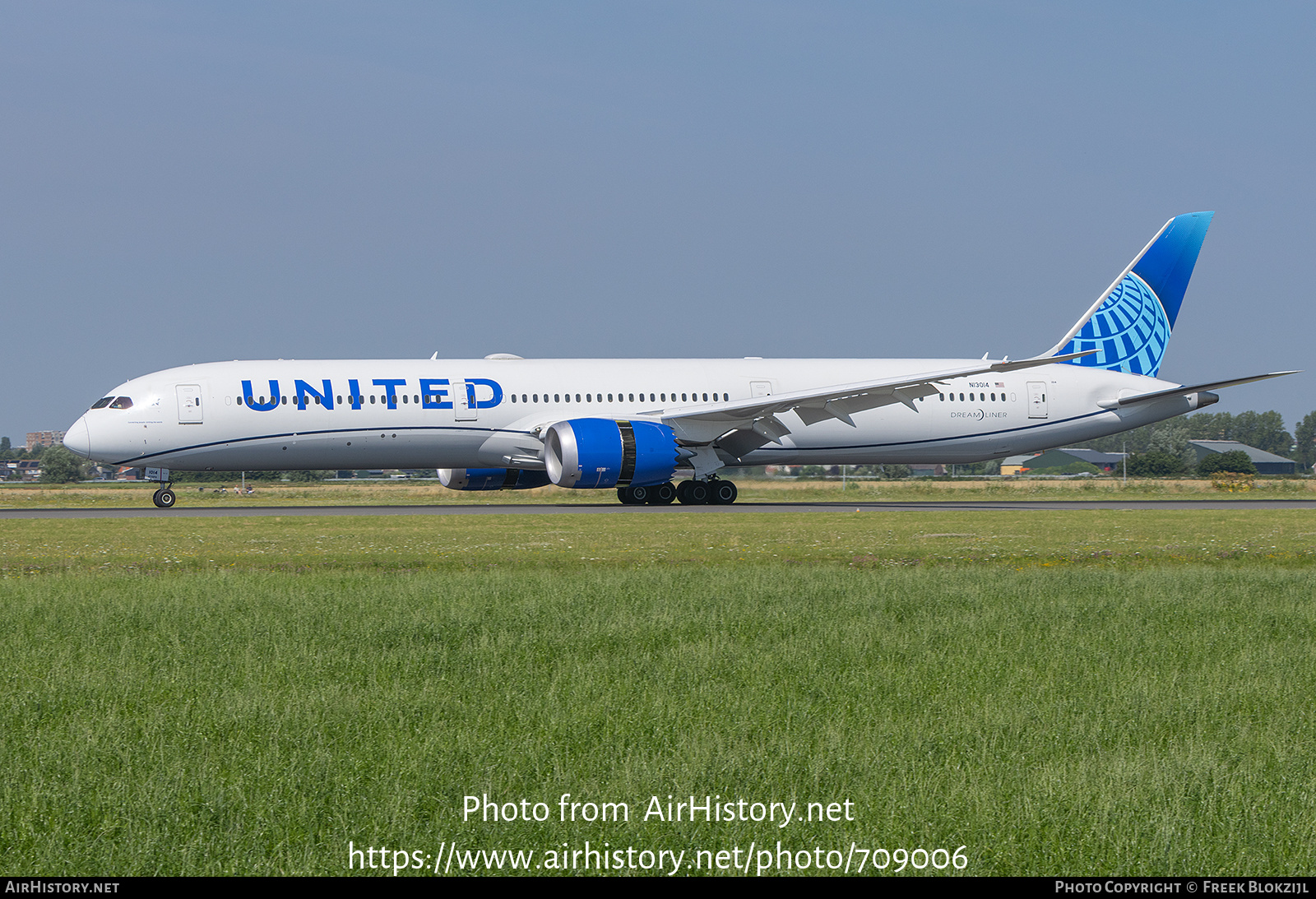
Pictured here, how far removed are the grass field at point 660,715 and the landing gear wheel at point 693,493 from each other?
17338 mm

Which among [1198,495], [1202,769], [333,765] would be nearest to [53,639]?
[333,765]

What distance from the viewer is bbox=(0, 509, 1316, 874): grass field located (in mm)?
4504

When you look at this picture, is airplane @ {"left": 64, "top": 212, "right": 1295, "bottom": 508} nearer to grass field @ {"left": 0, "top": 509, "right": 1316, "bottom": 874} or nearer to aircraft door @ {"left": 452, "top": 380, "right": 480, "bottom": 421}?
aircraft door @ {"left": 452, "top": 380, "right": 480, "bottom": 421}

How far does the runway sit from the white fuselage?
1.27m

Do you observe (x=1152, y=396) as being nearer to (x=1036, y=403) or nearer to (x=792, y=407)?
(x=1036, y=403)

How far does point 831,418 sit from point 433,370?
10.4m

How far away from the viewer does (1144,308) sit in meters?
35.6

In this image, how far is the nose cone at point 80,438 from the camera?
28281 millimetres

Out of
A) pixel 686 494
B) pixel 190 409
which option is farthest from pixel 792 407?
pixel 190 409

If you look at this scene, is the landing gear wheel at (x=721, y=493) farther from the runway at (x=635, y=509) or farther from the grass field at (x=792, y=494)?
the grass field at (x=792, y=494)

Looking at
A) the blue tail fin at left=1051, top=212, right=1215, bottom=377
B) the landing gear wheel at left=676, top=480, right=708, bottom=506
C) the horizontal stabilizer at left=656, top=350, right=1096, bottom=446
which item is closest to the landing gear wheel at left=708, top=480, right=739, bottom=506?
the landing gear wheel at left=676, top=480, right=708, bottom=506

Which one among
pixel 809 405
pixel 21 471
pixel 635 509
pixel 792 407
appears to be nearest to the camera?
pixel 635 509

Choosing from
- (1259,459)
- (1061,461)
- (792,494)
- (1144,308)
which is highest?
(1144,308)

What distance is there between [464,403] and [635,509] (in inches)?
203
